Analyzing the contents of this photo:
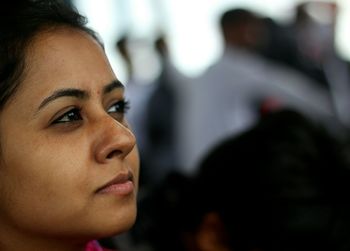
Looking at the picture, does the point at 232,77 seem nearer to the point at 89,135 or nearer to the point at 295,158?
the point at 295,158

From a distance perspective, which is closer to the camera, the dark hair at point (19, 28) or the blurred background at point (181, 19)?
the dark hair at point (19, 28)

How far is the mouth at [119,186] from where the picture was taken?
1237 millimetres

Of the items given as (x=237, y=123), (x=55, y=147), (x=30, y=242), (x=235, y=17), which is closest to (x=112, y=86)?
(x=55, y=147)

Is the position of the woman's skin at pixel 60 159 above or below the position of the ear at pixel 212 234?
above

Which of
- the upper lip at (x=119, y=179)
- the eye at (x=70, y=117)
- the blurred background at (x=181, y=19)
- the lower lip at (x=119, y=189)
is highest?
the eye at (x=70, y=117)

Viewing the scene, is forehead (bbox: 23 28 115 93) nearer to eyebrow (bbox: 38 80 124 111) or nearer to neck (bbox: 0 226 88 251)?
eyebrow (bbox: 38 80 124 111)

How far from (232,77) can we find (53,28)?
2508 mm

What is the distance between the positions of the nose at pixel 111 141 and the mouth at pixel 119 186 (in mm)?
35

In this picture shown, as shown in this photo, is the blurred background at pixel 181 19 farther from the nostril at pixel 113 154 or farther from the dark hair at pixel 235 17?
the nostril at pixel 113 154

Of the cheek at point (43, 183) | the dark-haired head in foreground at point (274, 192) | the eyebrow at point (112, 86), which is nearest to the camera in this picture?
the cheek at point (43, 183)

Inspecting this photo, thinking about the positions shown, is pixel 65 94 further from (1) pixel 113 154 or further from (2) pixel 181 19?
(2) pixel 181 19

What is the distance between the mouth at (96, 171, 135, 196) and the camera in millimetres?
1237

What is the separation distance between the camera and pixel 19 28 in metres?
1.29

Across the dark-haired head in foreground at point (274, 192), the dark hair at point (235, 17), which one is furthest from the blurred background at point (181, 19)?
the dark-haired head in foreground at point (274, 192)
